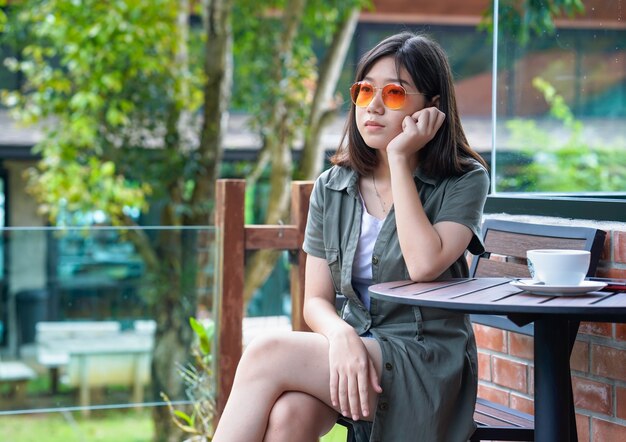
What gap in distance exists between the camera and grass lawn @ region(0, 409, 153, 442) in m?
4.29

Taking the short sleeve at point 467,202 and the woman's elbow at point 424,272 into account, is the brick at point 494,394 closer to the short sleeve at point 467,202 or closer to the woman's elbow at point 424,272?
the short sleeve at point 467,202

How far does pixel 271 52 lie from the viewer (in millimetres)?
7922

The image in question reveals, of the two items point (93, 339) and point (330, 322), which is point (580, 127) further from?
point (330, 322)

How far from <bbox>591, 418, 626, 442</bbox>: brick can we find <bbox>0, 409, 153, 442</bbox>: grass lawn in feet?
7.86

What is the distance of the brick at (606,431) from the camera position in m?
2.58

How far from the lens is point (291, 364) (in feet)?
7.09

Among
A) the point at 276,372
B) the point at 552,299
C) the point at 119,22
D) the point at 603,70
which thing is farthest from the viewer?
the point at 119,22

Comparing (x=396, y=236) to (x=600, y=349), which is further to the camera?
(x=600, y=349)

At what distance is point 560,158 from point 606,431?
3.31 metres

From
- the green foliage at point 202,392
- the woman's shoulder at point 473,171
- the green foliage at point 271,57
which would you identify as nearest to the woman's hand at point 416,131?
the woman's shoulder at point 473,171

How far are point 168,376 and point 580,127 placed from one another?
247 centimetres

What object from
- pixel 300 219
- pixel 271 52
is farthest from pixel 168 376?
pixel 271 52

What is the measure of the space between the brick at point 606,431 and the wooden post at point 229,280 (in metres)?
1.33

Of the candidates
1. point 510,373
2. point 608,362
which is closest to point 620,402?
point 608,362
